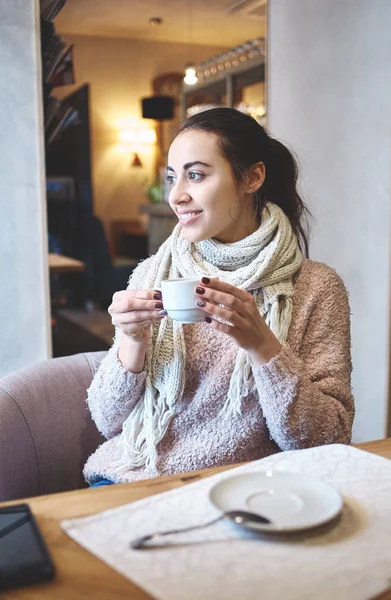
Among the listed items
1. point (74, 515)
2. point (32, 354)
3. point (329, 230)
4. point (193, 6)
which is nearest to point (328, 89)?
point (329, 230)

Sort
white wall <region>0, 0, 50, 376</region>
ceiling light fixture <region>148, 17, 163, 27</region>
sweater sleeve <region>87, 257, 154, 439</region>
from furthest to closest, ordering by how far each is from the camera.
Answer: ceiling light fixture <region>148, 17, 163, 27</region> < white wall <region>0, 0, 50, 376</region> < sweater sleeve <region>87, 257, 154, 439</region>

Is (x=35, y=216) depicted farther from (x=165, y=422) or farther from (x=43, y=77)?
(x=165, y=422)

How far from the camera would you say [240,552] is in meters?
0.71

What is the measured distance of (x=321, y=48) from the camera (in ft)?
9.33

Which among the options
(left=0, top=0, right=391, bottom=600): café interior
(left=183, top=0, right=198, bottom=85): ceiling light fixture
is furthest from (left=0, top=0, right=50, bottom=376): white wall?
(left=183, top=0, right=198, bottom=85): ceiling light fixture

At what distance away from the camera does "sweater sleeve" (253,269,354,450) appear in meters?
1.16

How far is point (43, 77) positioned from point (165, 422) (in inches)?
63.5

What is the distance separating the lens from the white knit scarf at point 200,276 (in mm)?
1276

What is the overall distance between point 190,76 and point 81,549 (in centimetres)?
383

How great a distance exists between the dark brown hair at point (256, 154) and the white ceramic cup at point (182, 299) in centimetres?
40

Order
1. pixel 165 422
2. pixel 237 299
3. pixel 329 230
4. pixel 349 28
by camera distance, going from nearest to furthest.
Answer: pixel 237 299, pixel 165 422, pixel 349 28, pixel 329 230

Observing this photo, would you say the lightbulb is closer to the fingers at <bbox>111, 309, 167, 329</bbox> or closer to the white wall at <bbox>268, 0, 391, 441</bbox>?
the white wall at <bbox>268, 0, 391, 441</bbox>

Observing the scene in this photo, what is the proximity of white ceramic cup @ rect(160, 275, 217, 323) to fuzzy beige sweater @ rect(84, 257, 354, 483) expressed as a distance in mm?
222

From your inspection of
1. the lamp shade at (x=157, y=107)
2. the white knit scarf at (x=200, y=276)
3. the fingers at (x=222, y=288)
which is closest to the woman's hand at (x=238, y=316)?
the fingers at (x=222, y=288)
